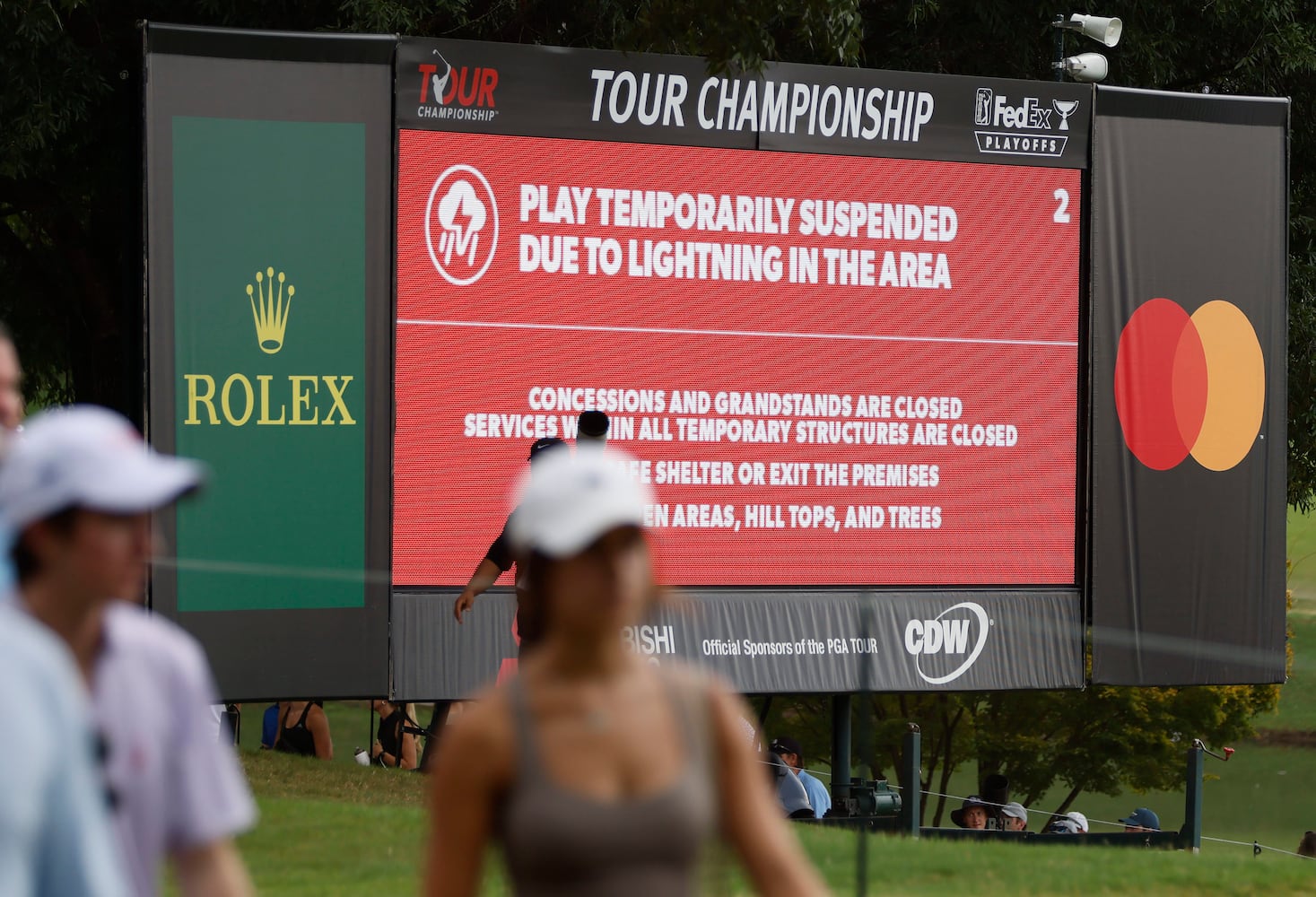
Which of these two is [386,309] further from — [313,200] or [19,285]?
[19,285]

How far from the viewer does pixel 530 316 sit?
10.9 m

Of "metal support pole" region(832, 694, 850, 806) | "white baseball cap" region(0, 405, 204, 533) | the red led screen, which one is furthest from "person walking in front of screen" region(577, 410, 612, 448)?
"metal support pole" region(832, 694, 850, 806)

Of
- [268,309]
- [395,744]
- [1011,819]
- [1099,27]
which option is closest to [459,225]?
[268,309]

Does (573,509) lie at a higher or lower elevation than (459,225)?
lower

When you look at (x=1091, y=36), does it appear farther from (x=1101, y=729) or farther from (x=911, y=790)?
(x=1101, y=729)

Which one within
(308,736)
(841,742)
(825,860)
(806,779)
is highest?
(825,860)

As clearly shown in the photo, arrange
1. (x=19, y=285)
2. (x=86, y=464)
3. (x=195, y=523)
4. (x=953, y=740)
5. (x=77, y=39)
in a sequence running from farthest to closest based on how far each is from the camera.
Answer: (x=953, y=740)
(x=19, y=285)
(x=77, y=39)
(x=195, y=523)
(x=86, y=464)

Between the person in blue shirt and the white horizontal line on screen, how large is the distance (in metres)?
2.54

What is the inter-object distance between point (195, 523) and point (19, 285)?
23.0 ft

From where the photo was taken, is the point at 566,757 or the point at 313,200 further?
the point at 313,200

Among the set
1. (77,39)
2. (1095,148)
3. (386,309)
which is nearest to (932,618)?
(1095,148)

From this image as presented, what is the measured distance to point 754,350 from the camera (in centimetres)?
1133

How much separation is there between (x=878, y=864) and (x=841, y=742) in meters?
5.09

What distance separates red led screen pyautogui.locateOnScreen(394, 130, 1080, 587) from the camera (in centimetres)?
1073
